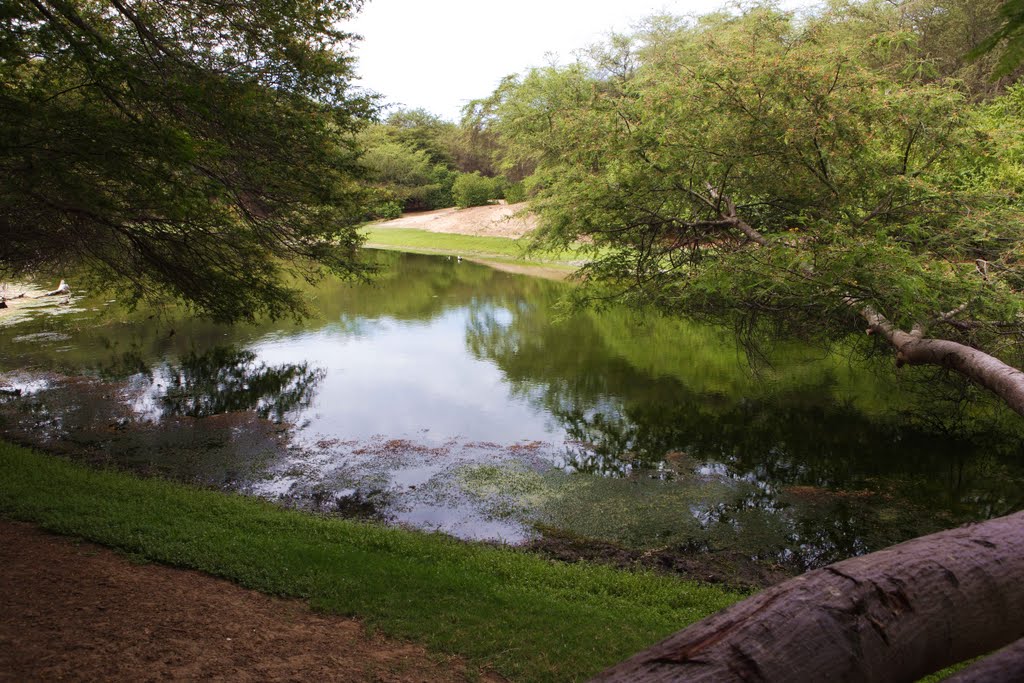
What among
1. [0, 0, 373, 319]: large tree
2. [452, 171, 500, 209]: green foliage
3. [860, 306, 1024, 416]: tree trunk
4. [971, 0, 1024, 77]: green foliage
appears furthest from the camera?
[452, 171, 500, 209]: green foliage

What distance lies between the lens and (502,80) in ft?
88.8

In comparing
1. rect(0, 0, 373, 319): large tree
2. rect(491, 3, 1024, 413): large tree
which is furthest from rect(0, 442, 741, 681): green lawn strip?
rect(491, 3, 1024, 413): large tree

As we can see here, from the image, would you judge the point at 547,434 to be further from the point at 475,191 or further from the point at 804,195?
the point at 475,191

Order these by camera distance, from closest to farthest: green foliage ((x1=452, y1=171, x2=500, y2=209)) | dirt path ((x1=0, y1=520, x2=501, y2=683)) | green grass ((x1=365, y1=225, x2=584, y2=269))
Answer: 1. dirt path ((x1=0, y1=520, x2=501, y2=683))
2. green grass ((x1=365, y1=225, x2=584, y2=269))
3. green foliage ((x1=452, y1=171, x2=500, y2=209))

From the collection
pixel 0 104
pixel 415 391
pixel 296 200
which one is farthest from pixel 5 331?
pixel 0 104

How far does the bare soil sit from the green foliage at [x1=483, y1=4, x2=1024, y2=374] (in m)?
27.2

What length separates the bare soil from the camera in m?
43.4

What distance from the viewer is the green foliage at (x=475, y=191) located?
2117 inches

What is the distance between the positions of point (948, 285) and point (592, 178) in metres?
5.00

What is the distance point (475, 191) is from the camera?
5425 cm

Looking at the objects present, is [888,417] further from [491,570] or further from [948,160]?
[491,570]

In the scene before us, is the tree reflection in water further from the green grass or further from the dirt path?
the green grass

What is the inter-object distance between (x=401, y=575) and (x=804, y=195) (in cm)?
812

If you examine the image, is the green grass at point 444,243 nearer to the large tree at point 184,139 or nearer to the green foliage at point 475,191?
the green foliage at point 475,191
